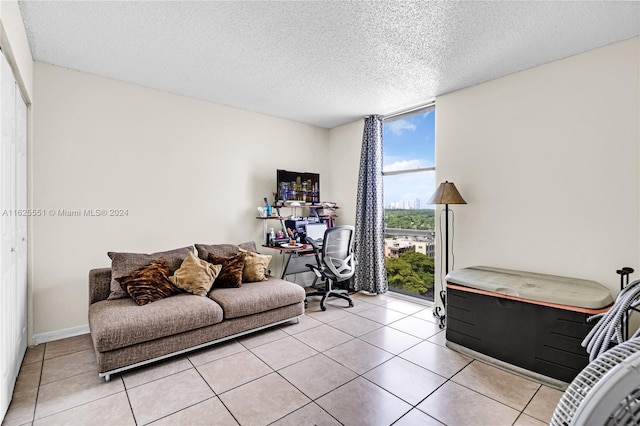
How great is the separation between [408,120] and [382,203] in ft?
4.12

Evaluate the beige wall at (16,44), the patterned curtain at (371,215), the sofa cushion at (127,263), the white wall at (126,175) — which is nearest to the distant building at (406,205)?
the patterned curtain at (371,215)

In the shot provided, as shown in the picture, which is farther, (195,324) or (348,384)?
(195,324)

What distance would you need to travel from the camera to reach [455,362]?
2.54m

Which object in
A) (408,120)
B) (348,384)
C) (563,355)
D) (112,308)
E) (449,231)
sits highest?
(408,120)

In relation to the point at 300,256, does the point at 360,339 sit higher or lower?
lower

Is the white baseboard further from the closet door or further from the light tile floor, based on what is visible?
the closet door

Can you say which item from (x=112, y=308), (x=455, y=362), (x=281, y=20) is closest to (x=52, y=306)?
(x=112, y=308)

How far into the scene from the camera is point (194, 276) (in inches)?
120

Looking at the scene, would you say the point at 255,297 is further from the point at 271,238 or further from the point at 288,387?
the point at 271,238

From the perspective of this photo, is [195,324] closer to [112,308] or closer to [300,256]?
[112,308]

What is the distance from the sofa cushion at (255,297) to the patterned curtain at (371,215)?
4.89 ft

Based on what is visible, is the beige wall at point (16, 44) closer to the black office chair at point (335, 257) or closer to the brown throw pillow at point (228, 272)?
the brown throw pillow at point (228, 272)

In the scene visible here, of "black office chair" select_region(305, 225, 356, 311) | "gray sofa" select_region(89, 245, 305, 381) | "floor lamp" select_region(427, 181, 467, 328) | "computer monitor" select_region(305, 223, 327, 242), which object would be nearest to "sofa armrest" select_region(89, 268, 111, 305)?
"gray sofa" select_region(89, 245, 305, 381)

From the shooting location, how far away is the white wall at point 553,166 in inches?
98.3
